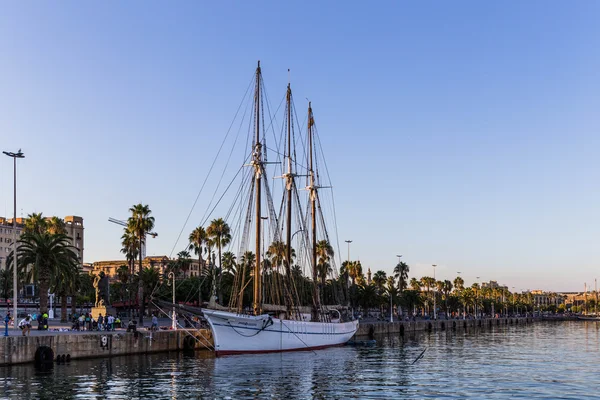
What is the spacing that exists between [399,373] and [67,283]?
36.5 metres

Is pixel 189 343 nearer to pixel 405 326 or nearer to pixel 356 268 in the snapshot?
pixel 405 326

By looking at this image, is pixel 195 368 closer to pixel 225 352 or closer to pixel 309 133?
pixel 225 352

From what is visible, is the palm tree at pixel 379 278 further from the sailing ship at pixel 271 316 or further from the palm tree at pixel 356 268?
the sailing ship at pixel 271 316

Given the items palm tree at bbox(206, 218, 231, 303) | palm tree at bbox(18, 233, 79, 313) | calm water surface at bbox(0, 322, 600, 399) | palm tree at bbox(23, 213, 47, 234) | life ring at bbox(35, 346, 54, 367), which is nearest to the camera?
calm water surface at bbox(0, 322, 600, 399)

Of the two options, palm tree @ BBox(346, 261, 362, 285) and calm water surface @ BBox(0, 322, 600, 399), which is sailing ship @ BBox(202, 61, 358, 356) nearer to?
calm water surface @ BBox(0, 322, 600, 399)

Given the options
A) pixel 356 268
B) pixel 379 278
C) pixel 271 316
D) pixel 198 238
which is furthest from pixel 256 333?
pixel 379 278

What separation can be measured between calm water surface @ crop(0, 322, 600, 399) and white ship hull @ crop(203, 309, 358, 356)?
67.3 inches

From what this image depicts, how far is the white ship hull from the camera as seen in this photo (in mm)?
54812

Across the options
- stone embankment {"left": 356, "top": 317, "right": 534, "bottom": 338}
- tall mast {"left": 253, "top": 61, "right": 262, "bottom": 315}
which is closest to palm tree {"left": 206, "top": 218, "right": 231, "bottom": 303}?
stone embankment {"left": 356, "top": 317, "right": 534, "bottom": 338}

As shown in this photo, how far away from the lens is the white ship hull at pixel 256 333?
54812 millimetres

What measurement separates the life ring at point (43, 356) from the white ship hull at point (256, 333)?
12449 mm

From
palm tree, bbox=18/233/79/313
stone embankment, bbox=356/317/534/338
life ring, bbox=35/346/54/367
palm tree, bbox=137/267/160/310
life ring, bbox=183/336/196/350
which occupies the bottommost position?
stone embankment, bbox=356/317/534/338

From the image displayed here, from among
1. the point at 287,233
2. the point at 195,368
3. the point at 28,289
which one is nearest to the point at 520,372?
the point at 195,368

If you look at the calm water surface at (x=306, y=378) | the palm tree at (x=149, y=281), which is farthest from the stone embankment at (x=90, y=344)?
the palm tree at (x=149, y=281)
